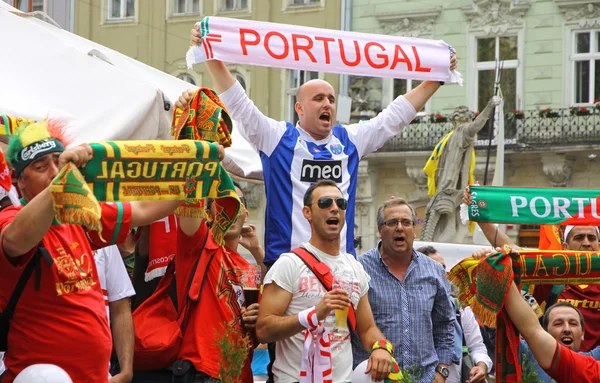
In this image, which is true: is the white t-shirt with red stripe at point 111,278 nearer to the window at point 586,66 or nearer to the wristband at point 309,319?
the wristband at point 309,319

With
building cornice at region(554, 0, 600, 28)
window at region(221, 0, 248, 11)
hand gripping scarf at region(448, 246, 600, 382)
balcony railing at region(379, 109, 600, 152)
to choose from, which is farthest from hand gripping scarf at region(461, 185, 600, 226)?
window at region(221, 0, 248, 11)

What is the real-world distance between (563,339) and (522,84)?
23473mm

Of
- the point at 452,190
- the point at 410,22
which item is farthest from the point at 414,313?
the point at 410,22

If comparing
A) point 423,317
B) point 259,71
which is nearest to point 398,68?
point 423,317

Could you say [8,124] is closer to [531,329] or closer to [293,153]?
[293,153]

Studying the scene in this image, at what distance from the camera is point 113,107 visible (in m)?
6.40

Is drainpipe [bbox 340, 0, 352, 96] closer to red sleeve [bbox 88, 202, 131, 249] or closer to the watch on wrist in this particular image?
the watch on wrist

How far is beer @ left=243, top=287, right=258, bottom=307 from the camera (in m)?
6.08

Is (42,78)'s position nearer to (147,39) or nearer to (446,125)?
(446,125)

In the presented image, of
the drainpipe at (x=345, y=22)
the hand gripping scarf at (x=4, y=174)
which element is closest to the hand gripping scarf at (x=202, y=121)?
the hand gripping scarf at (x=4, y=174)

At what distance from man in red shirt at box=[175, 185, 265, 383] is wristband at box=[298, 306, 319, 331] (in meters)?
0.52

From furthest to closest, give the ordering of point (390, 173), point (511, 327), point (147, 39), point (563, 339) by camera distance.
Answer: point (147, 39), point (390, 173), point (563, 339), point (511, 327)

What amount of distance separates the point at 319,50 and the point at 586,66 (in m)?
23.1

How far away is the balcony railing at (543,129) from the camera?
28.0 m
